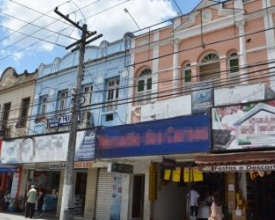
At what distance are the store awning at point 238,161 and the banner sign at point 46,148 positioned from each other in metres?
5.98

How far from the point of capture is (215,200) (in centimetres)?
1197

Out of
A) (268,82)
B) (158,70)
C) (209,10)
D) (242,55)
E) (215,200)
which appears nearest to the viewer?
(215,200)

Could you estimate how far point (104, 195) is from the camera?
18.9 metres

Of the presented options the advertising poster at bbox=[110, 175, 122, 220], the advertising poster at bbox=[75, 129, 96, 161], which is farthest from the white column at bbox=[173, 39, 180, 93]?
the advertising poster at bbox=[110, 175, 122, 220]

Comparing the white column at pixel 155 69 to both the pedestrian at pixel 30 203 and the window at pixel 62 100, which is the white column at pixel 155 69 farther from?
the pedestrian at pixel 30 203

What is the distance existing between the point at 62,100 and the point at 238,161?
13.1 meters

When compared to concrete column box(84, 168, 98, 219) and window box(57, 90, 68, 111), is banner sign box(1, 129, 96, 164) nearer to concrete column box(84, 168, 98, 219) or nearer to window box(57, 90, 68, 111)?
concrete column box(84, 168, 98, 219)

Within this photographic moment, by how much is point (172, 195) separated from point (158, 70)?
603 cm

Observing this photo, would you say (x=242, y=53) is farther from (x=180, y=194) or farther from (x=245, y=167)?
(x=180, y=194)

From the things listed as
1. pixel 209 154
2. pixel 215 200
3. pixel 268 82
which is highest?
pixel 268 82

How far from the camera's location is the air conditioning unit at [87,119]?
19.5 metres

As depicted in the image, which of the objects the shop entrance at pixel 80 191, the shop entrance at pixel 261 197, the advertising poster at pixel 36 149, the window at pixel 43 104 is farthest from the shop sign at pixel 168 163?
the window at pixel 43 104

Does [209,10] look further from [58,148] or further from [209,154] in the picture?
[58,148]

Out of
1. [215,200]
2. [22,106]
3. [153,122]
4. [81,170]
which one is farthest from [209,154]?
[22,106]
